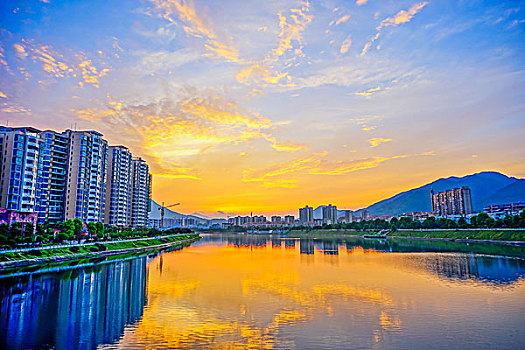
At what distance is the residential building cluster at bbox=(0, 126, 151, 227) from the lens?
182ft

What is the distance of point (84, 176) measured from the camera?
72.9m

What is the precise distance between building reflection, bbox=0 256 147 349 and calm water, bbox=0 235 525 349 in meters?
0.07

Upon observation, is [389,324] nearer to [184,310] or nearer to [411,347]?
[411,347]

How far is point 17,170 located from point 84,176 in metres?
17.4

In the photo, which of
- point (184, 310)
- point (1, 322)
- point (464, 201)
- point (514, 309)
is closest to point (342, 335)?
point (184, 310)

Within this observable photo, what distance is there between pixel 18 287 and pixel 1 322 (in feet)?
34.0

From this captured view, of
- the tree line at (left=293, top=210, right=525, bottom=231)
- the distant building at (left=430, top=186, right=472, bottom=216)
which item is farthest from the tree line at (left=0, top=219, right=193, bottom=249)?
the distant building at (left=430, top=186, right=472, bottom=216)

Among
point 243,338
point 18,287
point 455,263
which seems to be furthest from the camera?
point 455,263

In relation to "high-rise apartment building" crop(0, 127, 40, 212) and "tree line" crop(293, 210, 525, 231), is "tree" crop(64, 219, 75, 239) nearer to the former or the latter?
"high-rise apartment building" crop(0, 127, 40, 212)

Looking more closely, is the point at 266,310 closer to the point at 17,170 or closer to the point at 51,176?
the point at 17,170

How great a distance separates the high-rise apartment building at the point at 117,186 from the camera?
9244cm

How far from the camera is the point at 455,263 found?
142ft

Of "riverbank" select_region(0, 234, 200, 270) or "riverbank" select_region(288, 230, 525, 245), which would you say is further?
"riverbank" select_region(288, 230, 525, 245)

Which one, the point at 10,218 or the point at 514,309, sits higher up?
the point at 10,218
